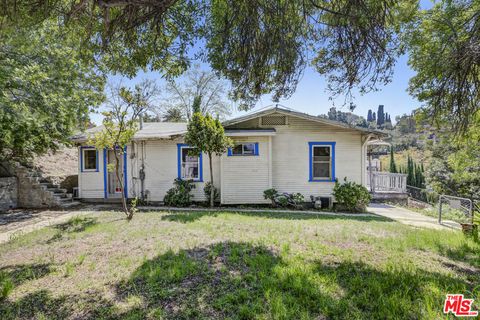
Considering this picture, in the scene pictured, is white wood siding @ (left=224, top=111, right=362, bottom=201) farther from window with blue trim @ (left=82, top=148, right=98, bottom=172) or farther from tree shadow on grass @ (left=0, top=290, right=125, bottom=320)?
tree shadow on grass @ (left=0, top=290, right=125, bottom=320)

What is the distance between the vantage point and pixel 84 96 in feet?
34.6

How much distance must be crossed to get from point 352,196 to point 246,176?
4.31 metres

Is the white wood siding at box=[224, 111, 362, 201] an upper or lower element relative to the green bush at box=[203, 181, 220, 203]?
upper

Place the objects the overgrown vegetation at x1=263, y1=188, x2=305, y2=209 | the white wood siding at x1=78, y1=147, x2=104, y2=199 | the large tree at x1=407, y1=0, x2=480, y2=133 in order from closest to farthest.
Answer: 1. the large tree at x1=407, y1=0, x2=480, y2=133
2. the overgrown vegetation at x1=263, y1=188, x2=305, y2=209
3. the white wood siding at x1=78, y1=147, x2=104, y2=199

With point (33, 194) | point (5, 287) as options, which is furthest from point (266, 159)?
point (33, 194)

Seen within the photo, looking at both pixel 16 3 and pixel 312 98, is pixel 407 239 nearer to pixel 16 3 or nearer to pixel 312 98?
pixel 312 98

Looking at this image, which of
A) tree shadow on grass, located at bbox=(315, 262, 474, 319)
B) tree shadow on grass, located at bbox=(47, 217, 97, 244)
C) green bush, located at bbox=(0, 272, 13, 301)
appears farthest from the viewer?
tree shadow on grass, located at bbox=(47, 217, 97, 244)

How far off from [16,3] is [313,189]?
10130mm

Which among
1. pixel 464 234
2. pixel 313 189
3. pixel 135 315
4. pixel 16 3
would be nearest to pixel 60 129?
pixel 16 3

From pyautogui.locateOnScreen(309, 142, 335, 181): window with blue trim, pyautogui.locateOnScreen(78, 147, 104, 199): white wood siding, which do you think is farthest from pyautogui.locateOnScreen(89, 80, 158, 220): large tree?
pyautogui.locateOnScreen(309, 142, 335, 181): window with blue trim

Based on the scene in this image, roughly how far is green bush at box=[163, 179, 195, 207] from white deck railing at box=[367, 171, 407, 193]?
391 inches

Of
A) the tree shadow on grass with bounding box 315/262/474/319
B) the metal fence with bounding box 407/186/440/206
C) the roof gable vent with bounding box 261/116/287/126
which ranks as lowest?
the metal fence with bounding box 407/186/440/206

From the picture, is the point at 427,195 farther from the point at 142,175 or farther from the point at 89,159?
the point at 89,159

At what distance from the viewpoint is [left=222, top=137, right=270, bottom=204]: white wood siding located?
1016 centimetres
